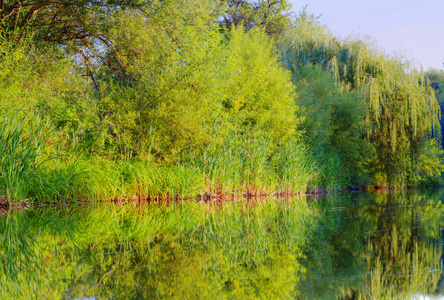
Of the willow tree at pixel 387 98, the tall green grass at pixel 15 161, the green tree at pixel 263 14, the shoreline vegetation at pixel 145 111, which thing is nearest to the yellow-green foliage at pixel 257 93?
the shoreline vegetation at pixel 145 111

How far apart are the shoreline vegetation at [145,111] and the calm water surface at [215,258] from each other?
2.45m

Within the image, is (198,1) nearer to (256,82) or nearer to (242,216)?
(256,82)

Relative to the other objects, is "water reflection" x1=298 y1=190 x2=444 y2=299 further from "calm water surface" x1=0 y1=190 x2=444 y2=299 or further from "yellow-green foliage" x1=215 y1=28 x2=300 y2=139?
"yellow-green foliage" x1=215 y1=28 x2=300 y2=139

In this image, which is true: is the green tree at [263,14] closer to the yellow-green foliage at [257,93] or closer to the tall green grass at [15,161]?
the yellow-green foliage at [257,93]

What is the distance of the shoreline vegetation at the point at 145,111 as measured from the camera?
29.7 ft

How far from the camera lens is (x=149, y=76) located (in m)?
11.3

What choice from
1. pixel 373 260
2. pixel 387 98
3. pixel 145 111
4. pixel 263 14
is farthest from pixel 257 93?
pixel 263 14

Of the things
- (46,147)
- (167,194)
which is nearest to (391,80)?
(167,194)

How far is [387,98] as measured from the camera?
60.0 feet

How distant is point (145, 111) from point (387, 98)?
11.4 metres

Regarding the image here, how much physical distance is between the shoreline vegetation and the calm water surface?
245 centimetres

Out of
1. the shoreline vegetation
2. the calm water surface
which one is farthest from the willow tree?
the calm water surface

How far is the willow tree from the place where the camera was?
17.9 m

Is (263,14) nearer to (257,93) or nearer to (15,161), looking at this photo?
(257,93)
